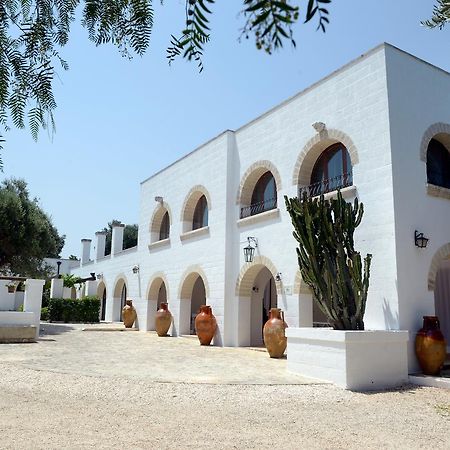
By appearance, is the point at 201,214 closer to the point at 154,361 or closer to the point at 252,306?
the point at 252,306

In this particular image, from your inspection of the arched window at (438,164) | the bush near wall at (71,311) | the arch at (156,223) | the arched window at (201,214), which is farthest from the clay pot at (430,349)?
the bush near wall at (71,311)

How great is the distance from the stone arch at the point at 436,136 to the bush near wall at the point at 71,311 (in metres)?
18.2

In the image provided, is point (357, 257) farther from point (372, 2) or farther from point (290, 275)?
point (372, 2)

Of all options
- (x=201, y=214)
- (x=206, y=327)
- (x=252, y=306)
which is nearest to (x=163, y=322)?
(x=206, y=327)

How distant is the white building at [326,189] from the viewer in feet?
30.1

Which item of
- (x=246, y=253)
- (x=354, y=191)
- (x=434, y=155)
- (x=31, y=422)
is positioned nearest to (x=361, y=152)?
(x=354, y=191)

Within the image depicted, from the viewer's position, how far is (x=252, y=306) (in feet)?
44.9

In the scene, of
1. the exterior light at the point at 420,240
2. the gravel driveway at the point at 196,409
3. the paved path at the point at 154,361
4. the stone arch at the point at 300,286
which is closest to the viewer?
the gravel driveway at the point at 196,409

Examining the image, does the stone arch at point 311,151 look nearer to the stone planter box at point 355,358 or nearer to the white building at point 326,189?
the white building at point 326,189

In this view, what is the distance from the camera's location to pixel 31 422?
16.1 feet

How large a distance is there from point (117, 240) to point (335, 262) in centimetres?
1923

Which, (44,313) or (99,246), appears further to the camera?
(99,246)

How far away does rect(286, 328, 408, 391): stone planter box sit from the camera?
750cm

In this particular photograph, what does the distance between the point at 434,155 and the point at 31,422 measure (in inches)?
381
